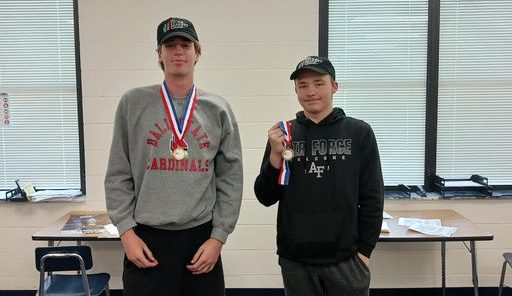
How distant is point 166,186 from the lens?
1.46 metres

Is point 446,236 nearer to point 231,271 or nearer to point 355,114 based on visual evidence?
point 355,114

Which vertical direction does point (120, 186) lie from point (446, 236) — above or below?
above

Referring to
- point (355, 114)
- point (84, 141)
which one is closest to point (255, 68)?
point (355, 114)

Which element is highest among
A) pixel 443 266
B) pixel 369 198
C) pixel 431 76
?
pixel 431 76

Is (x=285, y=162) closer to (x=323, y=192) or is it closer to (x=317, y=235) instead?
(x=323, y=192)

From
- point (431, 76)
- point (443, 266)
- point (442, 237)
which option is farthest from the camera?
point (431, 76)

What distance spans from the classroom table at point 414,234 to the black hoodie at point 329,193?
35.2 inches

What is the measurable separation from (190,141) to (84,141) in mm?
1974

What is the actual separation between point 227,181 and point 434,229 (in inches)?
65.9

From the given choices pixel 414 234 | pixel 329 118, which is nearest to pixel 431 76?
pixel 414 234

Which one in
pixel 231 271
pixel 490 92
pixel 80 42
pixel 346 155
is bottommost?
pixel 231 271

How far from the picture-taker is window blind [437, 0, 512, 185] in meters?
3.14

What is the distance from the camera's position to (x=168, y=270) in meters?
1.47

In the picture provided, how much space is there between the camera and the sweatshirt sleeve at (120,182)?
57.7 inches
